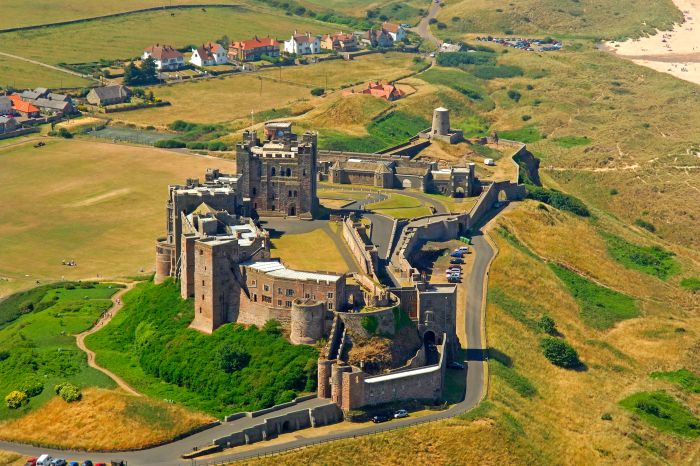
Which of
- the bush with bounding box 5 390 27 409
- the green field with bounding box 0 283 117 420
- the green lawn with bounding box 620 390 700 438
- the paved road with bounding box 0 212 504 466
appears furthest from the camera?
the green lawn with bounding box 620 390 700 438

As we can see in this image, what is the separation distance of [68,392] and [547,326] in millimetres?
53913

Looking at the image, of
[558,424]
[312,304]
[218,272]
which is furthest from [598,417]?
[218,272]

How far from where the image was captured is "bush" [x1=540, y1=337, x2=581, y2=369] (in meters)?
127

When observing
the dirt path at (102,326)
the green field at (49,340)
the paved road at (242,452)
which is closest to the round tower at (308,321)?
the paved road at (242,452)

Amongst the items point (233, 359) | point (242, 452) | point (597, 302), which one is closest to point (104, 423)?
point (242, 452)

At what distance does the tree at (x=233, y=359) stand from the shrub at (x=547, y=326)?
39152 millimetres

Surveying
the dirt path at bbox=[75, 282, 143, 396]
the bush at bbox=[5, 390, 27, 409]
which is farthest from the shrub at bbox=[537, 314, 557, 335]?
the bush at bbox=[5, 390, 27, 409]

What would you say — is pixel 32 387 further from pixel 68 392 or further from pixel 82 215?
pixel 82 215

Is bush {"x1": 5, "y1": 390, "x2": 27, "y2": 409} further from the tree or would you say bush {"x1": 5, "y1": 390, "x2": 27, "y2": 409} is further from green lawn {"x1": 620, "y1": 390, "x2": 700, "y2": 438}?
green lawn {"x1": 620, "y1": 390, "x2": 700, "y2": 438}

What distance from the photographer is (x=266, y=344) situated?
109500 millimetres

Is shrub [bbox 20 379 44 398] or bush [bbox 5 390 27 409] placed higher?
shrub [bbox 20 379 44 398]

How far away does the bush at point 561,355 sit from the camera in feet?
416

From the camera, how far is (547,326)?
13475 centimetres

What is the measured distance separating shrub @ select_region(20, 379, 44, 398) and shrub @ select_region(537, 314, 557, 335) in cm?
5434
